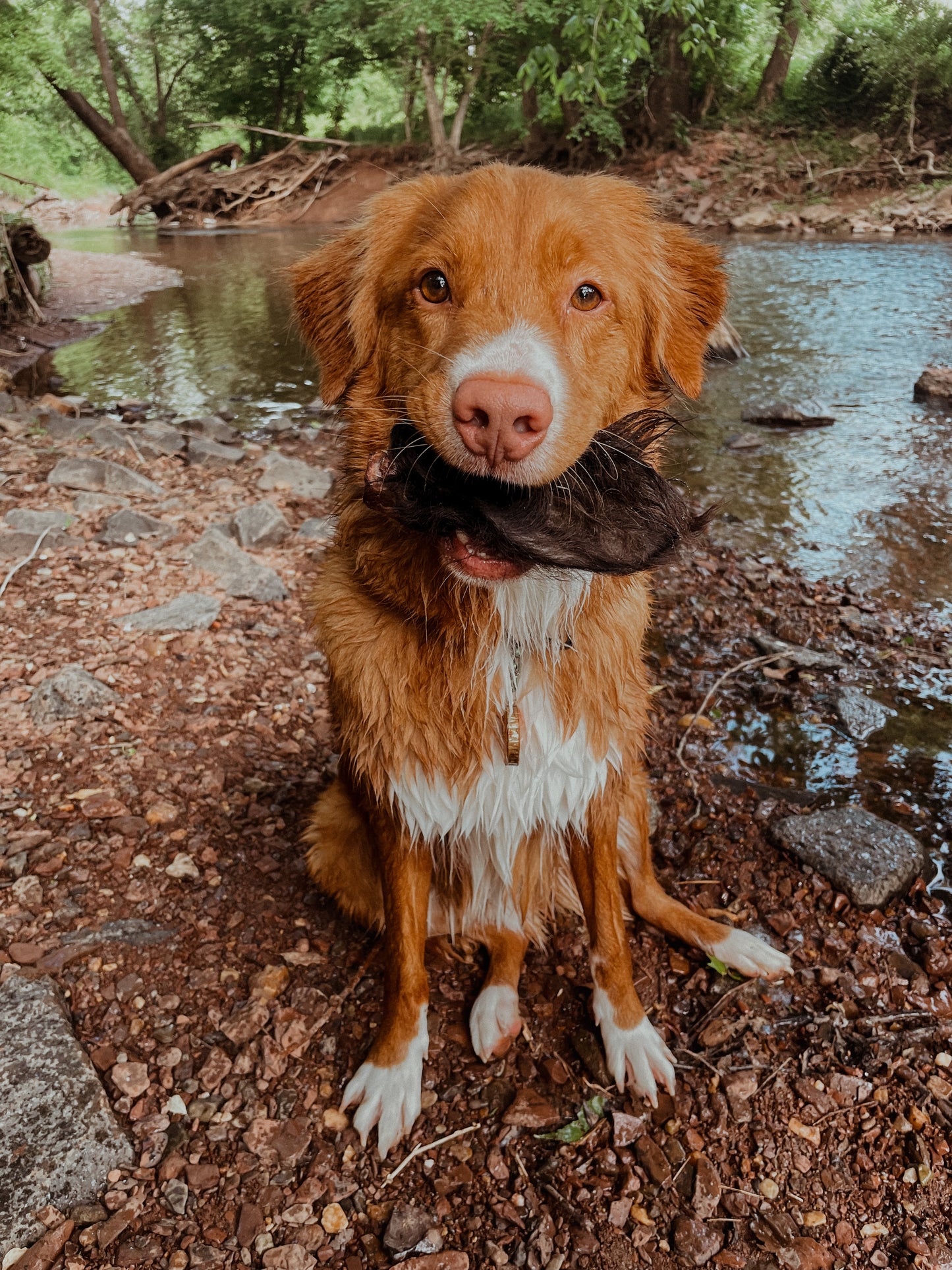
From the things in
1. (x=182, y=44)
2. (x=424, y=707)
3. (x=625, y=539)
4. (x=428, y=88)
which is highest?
(x=182, y=44)

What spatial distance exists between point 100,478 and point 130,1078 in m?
4.32

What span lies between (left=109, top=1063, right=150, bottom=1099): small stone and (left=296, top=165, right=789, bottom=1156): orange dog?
521mm

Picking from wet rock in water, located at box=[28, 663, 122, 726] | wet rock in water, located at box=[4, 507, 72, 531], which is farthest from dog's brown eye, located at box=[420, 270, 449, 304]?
wet rock in water, located at box=[4, 507, 72, 531]

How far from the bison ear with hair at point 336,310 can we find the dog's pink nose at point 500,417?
739 millimetres

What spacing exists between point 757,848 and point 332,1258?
181 centimetres

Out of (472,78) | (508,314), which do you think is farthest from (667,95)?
(508,314)

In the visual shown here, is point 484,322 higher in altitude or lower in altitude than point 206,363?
higher

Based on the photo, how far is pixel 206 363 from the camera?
9.31 meters

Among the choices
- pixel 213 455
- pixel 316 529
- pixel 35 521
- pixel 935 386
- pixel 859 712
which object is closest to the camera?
pixel 859 712

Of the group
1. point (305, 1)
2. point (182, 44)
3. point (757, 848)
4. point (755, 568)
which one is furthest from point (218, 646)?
point (182, 44)

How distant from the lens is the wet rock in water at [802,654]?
3.86m

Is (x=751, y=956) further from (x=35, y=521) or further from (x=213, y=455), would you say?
(x=213, y=455)

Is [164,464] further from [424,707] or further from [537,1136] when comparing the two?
[537,1136]

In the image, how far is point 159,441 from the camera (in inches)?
255
